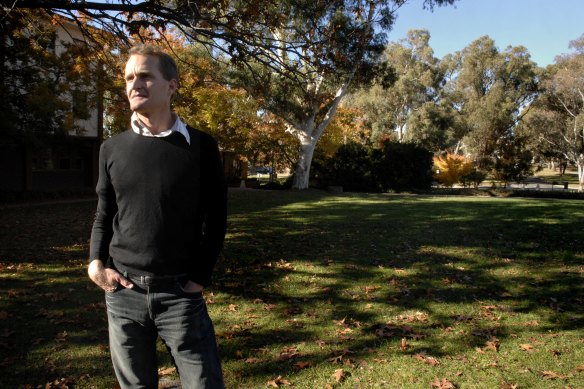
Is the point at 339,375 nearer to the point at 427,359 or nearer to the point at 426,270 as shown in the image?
the point at 427,359

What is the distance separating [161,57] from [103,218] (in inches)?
34.3

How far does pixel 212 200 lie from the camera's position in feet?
7.44

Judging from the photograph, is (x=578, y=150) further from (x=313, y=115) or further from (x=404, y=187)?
(x=313, y=115)

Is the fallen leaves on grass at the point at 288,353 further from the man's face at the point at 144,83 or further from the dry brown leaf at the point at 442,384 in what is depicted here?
the man's face at the point at 144,83

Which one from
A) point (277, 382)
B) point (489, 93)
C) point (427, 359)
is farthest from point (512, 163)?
point (277, 382)

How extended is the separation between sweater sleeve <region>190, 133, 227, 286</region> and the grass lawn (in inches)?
74.3

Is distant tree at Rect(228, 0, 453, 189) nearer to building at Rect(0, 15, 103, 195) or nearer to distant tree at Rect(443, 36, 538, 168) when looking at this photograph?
building at Rect(0, 15, 103, 195)

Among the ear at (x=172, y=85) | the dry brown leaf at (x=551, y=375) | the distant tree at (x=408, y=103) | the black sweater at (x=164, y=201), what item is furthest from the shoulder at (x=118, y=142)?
the distant tree at (x=408, y=103)

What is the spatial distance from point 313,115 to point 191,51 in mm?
7394

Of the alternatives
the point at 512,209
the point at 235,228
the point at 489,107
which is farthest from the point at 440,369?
the point at 489,107

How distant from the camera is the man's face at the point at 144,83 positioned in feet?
7.11

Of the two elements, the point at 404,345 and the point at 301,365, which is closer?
the point at 301,365

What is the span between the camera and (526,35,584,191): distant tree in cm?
3888

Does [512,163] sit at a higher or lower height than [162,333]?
higher
